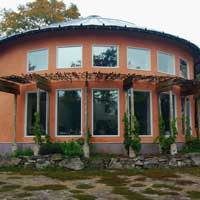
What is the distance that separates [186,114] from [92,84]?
5.24m

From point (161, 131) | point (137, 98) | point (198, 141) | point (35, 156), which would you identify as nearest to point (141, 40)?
point (137, 98)

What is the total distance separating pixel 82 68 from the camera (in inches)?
549

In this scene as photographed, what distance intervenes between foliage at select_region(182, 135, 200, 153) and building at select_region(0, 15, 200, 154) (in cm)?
30

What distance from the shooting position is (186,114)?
52.2 feet

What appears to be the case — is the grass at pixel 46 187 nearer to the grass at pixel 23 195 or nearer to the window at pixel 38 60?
the grass at pixel 23 195

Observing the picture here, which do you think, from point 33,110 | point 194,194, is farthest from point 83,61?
point 194,194

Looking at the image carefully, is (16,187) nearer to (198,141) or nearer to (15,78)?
(15,78)

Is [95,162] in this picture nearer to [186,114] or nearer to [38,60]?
[38,60]

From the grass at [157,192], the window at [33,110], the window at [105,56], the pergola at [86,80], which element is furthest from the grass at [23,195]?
the window at [105,56]

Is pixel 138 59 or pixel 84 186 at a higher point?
pixel 138 59

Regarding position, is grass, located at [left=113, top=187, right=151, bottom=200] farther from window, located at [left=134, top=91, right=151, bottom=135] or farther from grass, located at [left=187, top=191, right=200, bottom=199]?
window, located at [left=134, top=91, right=151, bottom=135]

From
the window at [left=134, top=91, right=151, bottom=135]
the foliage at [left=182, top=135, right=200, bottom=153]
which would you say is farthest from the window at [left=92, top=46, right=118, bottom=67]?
the foliage at [left=182, top=135, right=200, bottom=153]

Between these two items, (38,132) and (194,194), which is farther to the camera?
(38,132)

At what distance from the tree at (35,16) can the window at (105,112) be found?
16.2 meters
